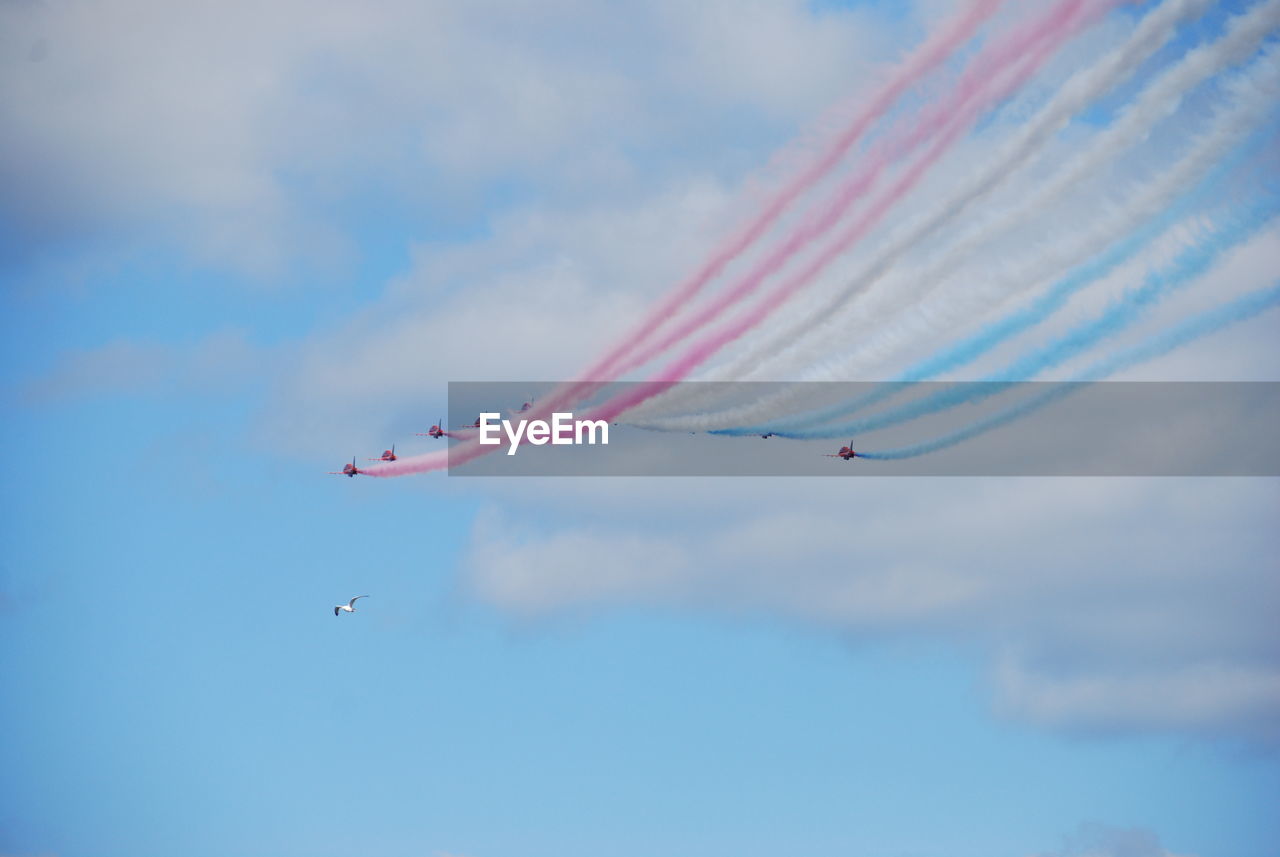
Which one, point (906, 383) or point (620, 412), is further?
point (620, 412)

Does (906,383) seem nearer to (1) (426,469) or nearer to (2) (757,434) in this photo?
(2) (757,434)

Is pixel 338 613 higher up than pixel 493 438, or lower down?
lower down

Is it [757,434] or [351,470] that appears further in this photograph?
[351,470]

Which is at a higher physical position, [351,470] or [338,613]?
[351,470]

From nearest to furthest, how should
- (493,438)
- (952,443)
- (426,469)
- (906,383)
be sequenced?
(906,383) → (952,443) → (493,438) → (426,469)

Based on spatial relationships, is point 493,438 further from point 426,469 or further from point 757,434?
point 757,434

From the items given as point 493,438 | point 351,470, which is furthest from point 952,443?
point 351,470

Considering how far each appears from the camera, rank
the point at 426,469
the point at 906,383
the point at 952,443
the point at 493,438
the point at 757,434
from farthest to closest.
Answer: the point at 426,469
the point at 493,438
the point at 757,434
the point at 952,443
the point at 906,383

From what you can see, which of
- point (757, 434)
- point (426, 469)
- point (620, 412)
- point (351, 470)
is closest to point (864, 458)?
point (757, 434)

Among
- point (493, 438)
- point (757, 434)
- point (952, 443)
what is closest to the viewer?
point (952, 443)
